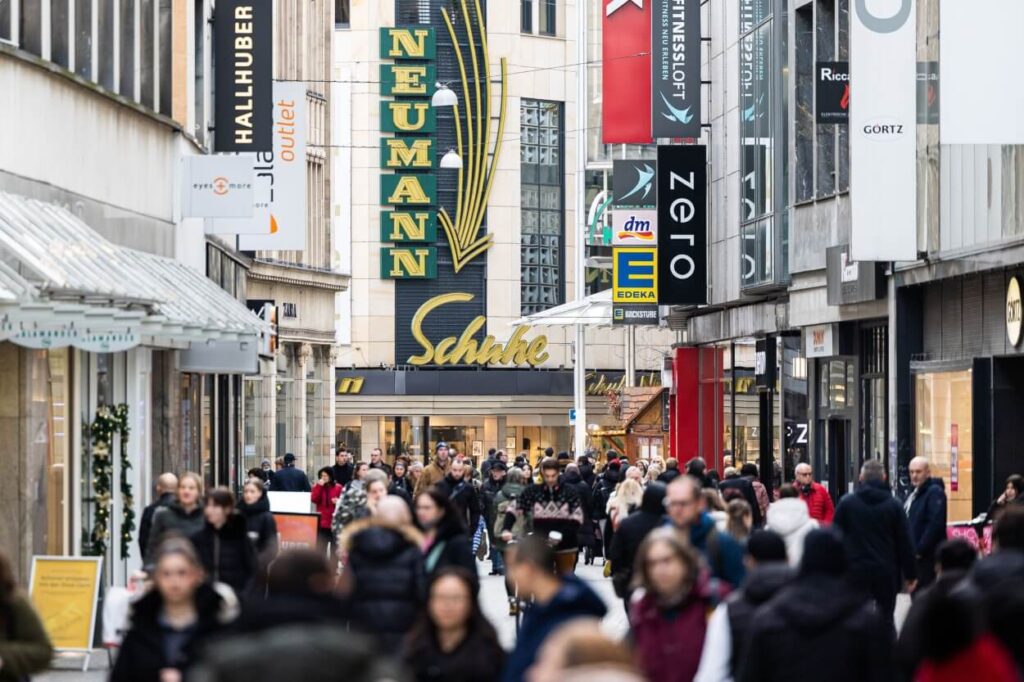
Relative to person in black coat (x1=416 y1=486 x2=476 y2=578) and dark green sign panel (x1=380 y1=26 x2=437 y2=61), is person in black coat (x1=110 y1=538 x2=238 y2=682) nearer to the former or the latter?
person in black coat (x1=416 y1=486 x2=476 y2=578)

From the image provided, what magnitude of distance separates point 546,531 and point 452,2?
5702cm

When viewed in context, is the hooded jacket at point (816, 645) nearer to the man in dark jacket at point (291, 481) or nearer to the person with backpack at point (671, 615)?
the person with backpack at point (671, 615)

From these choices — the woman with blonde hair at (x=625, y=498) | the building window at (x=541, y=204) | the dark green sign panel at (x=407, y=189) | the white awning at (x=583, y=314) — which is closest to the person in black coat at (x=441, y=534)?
the woman with blonde hair at (x=625, y=498)

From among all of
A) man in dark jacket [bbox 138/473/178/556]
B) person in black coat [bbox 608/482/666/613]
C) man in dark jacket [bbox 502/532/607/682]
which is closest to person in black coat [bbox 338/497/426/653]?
man in dark jacket [bbox 502/532/607/682]

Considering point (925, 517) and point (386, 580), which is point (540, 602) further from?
point (925, 517)

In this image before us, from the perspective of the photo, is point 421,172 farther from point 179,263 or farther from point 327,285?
point 179,263

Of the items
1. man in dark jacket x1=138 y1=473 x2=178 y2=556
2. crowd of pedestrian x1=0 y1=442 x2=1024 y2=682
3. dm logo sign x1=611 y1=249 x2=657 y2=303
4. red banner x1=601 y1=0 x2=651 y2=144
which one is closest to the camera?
crowd of pedestrian x1=0 y1=442 x2=1024 y2=682

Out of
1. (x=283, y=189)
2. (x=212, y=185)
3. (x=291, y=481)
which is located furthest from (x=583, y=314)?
(x=212, y=185)

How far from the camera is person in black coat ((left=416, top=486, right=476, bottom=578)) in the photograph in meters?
12.3

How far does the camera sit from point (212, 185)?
28.5 metres

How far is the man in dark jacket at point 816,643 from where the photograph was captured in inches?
329

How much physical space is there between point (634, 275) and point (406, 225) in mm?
32445

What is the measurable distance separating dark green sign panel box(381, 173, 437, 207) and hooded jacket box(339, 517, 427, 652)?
208 ft

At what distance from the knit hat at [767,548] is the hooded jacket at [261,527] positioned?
4810mm
